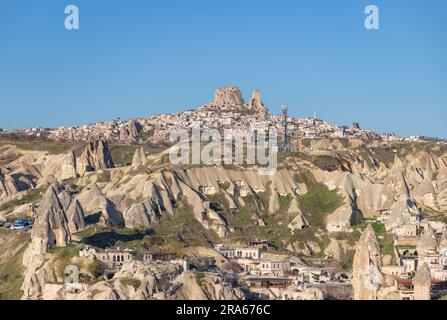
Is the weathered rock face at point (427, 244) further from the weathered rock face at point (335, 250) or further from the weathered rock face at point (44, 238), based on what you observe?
the weathered rock face at point (44, 238)

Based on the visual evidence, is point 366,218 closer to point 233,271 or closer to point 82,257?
point 233,271

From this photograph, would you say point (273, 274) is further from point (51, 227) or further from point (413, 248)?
point (51, 227)

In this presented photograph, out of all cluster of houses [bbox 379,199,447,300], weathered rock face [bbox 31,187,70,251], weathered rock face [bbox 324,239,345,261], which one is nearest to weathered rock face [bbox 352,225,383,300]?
cluster of houses [bbox 379,199,447,300]

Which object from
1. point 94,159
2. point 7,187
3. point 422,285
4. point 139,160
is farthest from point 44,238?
point 94,159

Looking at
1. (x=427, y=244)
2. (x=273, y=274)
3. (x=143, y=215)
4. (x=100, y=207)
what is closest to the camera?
(x=273, y=274)

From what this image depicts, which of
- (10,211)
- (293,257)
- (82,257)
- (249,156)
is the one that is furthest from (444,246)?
(10,211)

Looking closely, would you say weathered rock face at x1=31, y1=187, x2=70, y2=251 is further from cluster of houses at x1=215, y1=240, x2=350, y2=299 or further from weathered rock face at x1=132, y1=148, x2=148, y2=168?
weathered rock face at x1=132, y1=148, x2=148, y2=168

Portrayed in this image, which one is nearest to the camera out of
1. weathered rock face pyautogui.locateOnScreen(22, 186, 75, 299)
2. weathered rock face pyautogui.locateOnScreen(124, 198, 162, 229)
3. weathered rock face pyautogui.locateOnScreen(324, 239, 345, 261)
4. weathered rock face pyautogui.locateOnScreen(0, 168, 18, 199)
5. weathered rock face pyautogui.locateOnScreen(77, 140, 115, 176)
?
weathered rock face pyautogui.locateOnScreen(22, 186, 75, 299)
